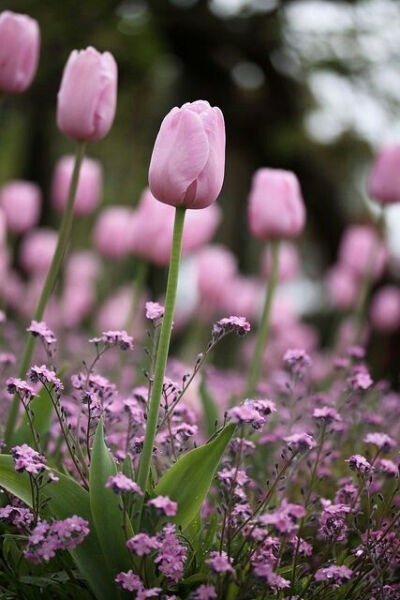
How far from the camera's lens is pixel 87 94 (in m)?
2.37

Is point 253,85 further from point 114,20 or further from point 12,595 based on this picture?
point 12,595

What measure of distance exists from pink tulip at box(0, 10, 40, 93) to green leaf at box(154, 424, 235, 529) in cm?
141

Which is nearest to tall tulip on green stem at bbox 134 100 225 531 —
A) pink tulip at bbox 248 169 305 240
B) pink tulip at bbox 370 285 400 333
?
pink tulip at bbox 248 169 305 240

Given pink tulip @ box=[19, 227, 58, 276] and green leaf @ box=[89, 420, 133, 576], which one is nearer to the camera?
green leaf @ box=[89, 420, 133, 576]

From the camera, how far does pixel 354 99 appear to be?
8188 mm

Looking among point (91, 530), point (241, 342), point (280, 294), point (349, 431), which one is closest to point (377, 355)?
point (280, 294)

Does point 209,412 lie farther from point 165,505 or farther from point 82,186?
point 82,186

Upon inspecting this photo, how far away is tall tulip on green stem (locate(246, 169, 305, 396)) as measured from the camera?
3.03 metres

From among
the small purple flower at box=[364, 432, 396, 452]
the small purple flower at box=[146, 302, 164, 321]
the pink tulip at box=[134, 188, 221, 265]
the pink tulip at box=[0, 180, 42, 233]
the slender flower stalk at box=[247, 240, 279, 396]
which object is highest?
the pink tulip at box=[0, 180, 42, 233]

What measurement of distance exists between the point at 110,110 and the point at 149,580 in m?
1.31

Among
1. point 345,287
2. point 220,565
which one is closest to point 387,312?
point 345,287

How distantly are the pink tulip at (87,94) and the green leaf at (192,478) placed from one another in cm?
108

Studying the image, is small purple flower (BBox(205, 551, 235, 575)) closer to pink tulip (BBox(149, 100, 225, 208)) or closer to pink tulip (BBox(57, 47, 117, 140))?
pink tulip (BBox(149, 100, 225, 208))

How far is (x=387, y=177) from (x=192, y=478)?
2.20m
